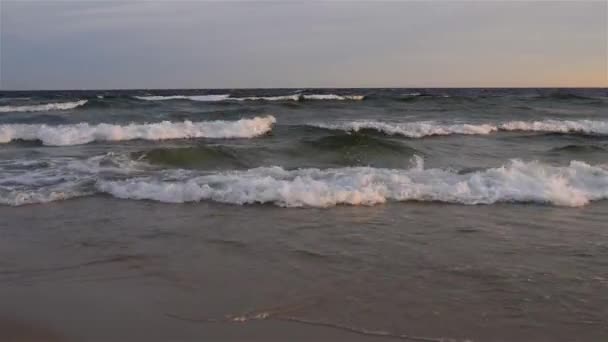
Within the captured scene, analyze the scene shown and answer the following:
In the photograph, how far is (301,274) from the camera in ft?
14.4

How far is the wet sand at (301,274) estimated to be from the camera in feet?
11.4

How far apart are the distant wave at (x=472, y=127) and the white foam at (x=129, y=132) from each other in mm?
2191

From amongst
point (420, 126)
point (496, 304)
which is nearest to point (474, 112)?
point (420, 126)

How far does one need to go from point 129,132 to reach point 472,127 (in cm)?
910

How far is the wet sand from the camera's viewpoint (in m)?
3.47

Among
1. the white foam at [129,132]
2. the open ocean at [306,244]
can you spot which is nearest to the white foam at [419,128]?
the white foam at [129,132]

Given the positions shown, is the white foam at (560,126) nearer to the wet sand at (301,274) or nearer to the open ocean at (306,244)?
the open ocean at (306,244)

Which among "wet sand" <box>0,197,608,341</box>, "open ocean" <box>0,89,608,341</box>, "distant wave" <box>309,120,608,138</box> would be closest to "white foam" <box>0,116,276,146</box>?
"distant wave" <box>309,120,608,138</box>

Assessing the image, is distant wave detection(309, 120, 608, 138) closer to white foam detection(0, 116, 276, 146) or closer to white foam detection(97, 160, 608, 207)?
white foam detection(0, 116, 276, 146)

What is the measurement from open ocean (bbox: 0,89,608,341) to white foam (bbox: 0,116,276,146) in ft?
9.33

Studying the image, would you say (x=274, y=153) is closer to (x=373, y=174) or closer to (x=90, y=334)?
(x=373, y=174)

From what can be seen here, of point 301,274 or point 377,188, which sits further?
point 377,188

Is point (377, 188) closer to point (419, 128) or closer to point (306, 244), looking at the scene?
point (306, 244)

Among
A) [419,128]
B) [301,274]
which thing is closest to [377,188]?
[301,274]
